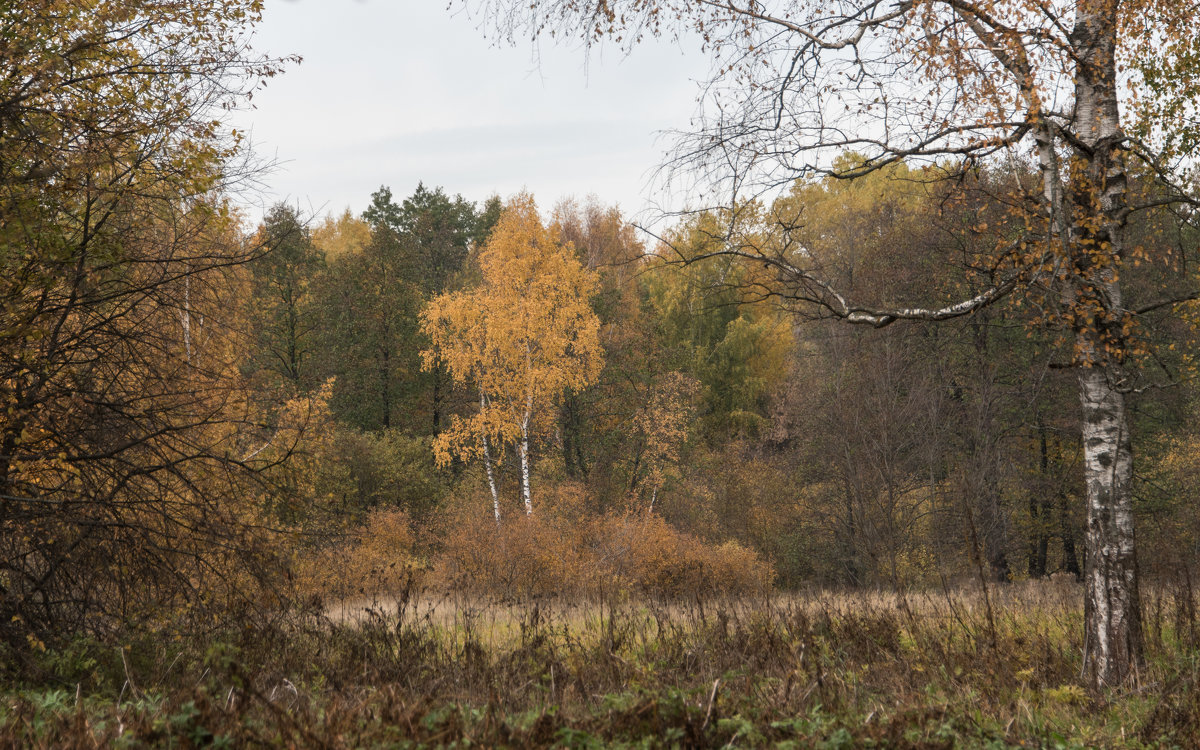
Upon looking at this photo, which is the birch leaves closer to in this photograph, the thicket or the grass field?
the thicket

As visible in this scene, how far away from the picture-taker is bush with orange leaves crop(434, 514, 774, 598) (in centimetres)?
1517

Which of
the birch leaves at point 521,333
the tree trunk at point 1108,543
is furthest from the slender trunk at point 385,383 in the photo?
the tree trunk at point 1108,543

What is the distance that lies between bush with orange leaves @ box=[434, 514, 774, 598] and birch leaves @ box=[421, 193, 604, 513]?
3.57m

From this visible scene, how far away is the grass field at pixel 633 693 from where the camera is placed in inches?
117

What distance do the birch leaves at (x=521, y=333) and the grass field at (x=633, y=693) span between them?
1434 centimetres

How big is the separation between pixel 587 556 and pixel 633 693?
41.6ft

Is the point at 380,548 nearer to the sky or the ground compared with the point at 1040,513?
nearer to the ground

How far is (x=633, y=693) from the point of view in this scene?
3494 millimetres

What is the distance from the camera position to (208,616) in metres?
6.29

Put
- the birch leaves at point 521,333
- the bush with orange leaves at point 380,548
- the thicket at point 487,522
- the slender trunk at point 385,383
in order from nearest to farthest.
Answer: the thicket at point 487,522
the bush with orange leaves at point 380,548
the birch leaves at point 521,333
the slender trunk at point 385,383

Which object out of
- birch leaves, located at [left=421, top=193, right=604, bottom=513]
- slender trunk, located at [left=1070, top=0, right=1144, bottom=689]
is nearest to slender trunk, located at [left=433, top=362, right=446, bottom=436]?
birch leaves, located at [left=421, top=193, right=604, bottom=513]

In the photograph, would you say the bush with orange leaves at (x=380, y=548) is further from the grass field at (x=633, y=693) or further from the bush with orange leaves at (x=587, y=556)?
the grass field at (x=633, y=693)

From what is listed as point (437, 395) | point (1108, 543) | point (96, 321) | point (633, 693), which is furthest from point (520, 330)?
point (633, 693)

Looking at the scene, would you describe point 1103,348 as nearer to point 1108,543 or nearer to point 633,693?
point 1108,543
